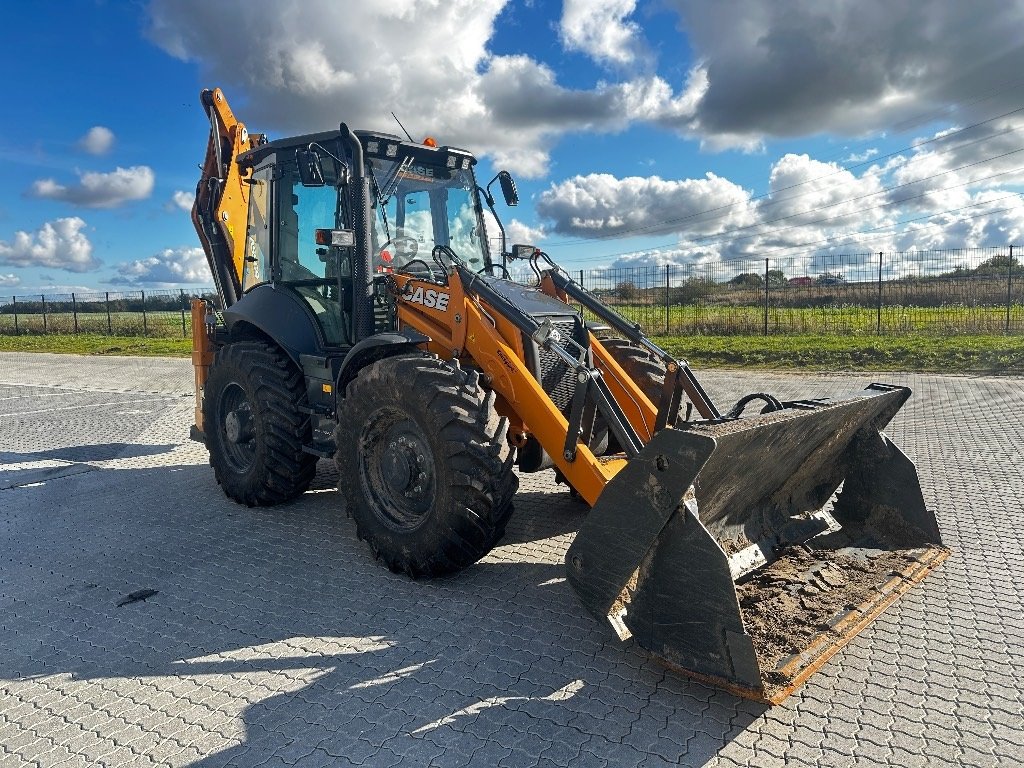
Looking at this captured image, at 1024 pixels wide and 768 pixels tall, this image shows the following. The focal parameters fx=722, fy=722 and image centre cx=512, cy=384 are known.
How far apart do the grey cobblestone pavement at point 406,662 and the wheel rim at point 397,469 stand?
40cm

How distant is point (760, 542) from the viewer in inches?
158

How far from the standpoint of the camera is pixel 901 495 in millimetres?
4328

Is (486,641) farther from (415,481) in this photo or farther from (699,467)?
(699,467)

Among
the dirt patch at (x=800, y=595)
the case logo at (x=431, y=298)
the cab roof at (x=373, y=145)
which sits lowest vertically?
the dirt patch at (x=800, y=595)

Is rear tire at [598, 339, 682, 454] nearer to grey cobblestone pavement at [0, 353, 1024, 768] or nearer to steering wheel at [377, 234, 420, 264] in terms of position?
grey cobblestone pavement at [0, 353, 1024, 768]

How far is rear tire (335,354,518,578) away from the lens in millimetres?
3951

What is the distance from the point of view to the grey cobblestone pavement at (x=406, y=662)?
279 centimetres

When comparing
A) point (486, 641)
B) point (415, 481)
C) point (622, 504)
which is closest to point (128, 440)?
point (415, 481)

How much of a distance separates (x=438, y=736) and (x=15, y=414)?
38.9 ft

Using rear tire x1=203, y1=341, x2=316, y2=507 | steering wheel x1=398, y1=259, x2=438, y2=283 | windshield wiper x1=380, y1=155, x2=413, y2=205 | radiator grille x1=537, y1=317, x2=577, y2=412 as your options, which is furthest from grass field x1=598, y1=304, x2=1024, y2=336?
radiator grille x1=537, y1=317, x2=577, y2=412

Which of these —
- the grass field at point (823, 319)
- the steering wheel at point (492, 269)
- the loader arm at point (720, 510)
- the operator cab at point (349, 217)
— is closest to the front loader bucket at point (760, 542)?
the loader arm at point (720, 510)

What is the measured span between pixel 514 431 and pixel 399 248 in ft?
6.21

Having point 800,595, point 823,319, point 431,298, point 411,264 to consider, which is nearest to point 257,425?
point 411,264

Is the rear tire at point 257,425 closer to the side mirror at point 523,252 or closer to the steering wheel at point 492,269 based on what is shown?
the steering wheel at point 492,269
